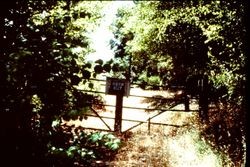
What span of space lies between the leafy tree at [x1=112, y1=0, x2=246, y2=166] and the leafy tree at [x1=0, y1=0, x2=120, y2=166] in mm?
3577

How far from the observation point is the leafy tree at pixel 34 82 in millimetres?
2430

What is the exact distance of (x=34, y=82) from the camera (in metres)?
2.53

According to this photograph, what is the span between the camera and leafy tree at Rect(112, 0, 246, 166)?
7469mm

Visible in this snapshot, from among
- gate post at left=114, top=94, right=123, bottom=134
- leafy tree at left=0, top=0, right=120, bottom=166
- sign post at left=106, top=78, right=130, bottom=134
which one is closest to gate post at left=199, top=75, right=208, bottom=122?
sign post at left=106, top=78, right=130, bottom=134

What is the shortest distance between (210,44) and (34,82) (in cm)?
886

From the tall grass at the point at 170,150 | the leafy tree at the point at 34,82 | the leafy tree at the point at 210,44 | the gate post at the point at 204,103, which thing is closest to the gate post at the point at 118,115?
the tall grass at the point at 170,150

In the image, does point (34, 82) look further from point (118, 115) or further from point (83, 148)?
point (118, 115)

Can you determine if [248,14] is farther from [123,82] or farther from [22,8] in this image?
[123,82]

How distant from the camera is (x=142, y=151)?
10.4 meters

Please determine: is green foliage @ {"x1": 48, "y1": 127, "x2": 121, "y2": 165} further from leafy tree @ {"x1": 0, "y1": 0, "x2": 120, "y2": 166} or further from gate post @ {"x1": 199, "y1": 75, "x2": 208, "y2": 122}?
gate post @ {"x1": 199, "y1": 75, "x2": 208, "y2": 122}

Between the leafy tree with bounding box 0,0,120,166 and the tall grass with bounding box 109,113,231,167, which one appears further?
the tall grass with bounding box 109,113,231,167

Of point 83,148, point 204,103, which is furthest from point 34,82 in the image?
point 204,103

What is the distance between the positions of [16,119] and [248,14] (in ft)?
6.75

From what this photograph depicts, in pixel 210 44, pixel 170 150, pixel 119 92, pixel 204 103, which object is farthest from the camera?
pixel 204 103
